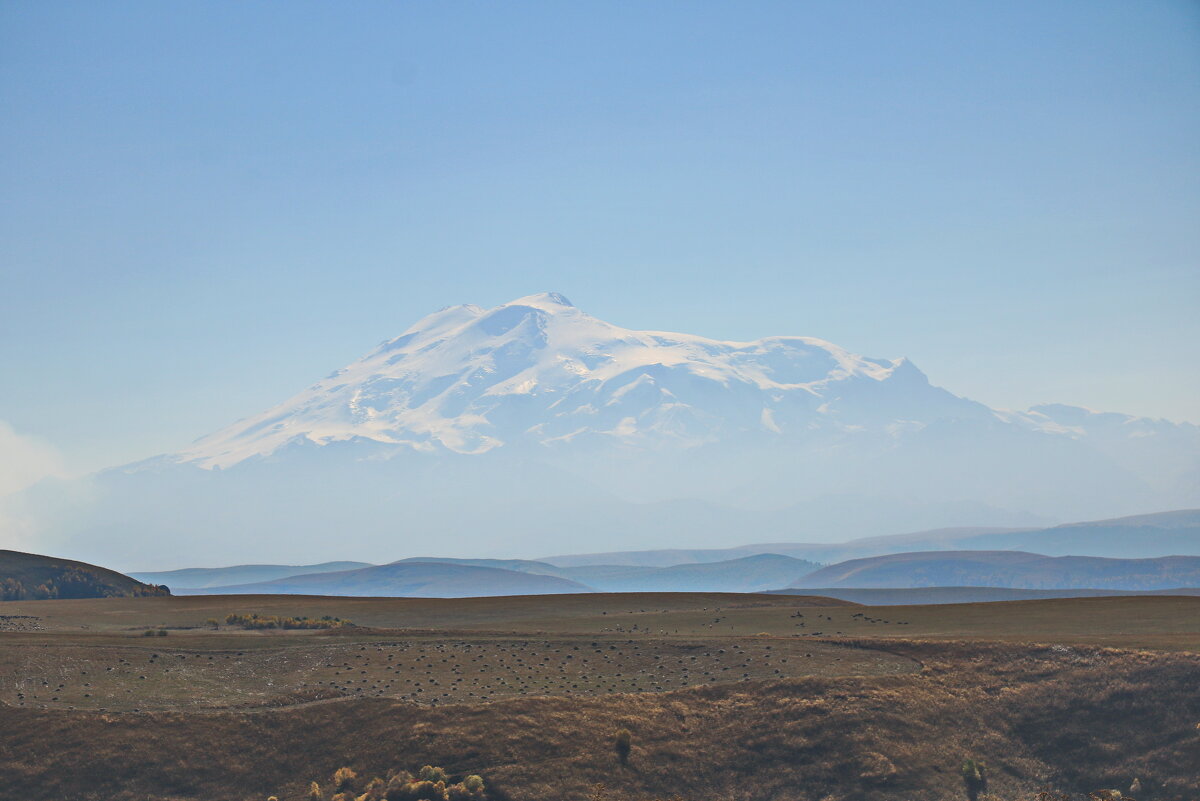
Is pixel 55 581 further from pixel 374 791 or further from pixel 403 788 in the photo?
pixel 403 788

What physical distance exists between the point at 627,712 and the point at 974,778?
18.6m

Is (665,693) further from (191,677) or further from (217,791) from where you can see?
(191,677)

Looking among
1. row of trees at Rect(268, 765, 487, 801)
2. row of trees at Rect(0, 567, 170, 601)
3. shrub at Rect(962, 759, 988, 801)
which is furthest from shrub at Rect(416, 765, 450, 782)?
row of trees at Rect(0, 567, 170, 601)

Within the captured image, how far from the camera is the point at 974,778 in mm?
54500

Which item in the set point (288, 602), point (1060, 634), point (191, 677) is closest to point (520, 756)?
point (191, 677)

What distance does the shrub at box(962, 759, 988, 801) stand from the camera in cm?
5388

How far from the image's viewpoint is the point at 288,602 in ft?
390

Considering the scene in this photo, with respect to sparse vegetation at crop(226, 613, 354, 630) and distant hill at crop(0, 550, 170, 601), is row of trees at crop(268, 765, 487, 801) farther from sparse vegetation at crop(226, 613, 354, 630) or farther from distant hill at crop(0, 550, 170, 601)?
distant hill at crop(0, 550, 170, 601)

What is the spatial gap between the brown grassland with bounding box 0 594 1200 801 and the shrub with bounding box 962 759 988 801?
467 millimetres

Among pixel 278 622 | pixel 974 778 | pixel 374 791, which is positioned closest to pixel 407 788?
pixel 374 791

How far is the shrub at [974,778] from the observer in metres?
53.9

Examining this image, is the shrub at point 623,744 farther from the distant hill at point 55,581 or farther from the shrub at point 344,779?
the distant hill at point 55,581

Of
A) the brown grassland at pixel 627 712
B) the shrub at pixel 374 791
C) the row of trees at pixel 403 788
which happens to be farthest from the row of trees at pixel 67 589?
the shrub at pixel 374 791

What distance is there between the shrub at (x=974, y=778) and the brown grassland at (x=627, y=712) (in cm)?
47
